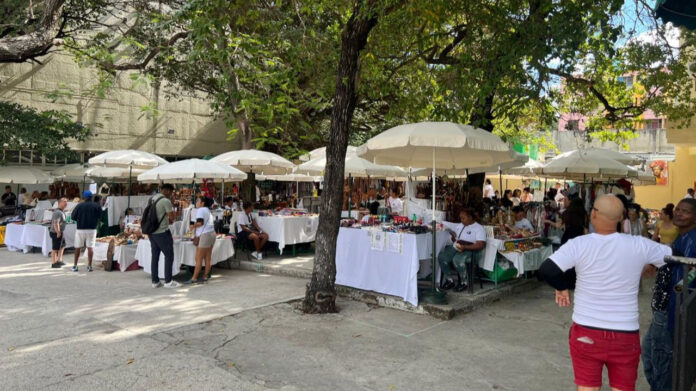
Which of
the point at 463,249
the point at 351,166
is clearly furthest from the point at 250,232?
the point at 463,249

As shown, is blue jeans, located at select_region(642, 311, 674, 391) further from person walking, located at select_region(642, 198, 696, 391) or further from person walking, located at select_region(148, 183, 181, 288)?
person walking, located at select_region(148, 183, 181, 288)

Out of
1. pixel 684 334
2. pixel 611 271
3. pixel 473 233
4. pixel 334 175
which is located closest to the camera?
pixel 684 334

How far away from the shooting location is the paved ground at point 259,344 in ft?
14.5

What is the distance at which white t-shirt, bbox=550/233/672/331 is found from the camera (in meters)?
2.90

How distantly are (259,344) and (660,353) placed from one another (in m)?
3.91

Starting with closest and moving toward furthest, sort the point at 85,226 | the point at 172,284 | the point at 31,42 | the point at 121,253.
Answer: the point at 172,284 → the point at 121,253 → the point at 85,226 → the point at 31,42

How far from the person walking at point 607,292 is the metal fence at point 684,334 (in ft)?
0.74

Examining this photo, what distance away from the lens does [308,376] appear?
14.8ft

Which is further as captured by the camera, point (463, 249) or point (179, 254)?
point (179, 254)

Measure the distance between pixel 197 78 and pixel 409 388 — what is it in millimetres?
16976

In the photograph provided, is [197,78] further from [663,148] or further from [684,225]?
[663,148]

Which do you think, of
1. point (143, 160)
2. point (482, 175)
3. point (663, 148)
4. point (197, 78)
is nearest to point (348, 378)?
point (482, 175)

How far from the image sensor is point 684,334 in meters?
2.60

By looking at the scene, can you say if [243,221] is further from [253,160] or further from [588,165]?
[588,165]
